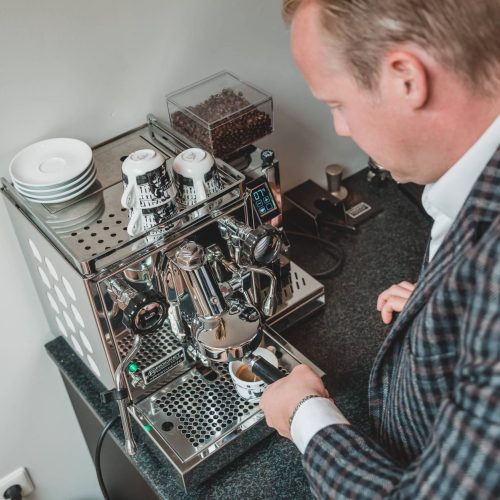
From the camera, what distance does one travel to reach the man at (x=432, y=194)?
56cm

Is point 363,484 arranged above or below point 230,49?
below

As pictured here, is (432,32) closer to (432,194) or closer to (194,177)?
(432,194)

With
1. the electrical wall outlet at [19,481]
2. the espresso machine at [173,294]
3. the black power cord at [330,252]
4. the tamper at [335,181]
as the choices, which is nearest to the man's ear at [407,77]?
the espresso machine at [173,294]

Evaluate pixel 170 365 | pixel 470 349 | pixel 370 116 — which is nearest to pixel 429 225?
pixel 170 365

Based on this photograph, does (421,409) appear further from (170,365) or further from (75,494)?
(75,494)

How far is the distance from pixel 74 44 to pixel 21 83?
0.33 feet

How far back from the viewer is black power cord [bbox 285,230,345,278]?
1308mm

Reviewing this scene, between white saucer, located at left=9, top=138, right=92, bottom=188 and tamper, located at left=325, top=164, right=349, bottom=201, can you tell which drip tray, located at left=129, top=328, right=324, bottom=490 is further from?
tamper, located at left=325, top=164, right=349, bottom=201

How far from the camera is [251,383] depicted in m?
1.00

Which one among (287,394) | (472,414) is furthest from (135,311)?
(472,414)

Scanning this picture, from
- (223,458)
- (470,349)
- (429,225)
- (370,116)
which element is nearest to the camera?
(470,349)

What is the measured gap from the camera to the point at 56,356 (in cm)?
123

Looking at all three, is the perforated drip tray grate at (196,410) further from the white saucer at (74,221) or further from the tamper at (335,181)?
the tamper at (335,181)

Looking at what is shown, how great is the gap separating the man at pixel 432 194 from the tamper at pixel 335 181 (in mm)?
677
